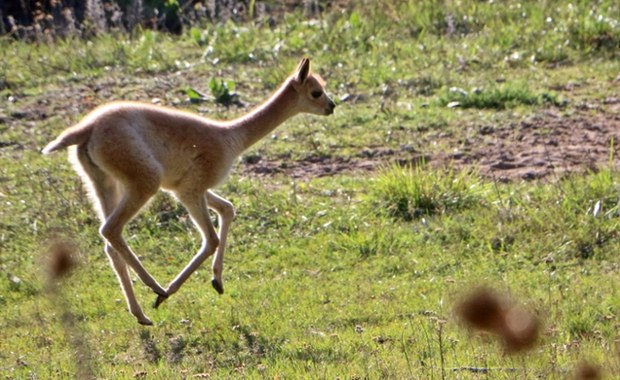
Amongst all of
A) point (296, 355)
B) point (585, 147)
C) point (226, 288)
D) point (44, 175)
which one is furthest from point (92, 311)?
point (585, 147)

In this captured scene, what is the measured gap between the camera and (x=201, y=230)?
839cm

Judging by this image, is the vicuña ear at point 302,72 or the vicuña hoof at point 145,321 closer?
the vicuña hoof at point 145,321

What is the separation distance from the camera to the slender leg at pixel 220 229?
8.31 metres

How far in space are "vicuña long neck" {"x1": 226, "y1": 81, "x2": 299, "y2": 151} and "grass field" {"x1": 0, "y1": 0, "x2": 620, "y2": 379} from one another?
3.25 ft

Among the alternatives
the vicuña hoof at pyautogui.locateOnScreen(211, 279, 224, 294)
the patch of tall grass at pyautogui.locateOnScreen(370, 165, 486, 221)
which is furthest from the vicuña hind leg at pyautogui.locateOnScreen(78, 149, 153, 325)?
the patch of tall grass at pyautogui.locateOnScreen(370, 165, 486, 221)

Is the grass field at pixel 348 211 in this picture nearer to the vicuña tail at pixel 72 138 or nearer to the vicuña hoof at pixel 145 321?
the vicuña hoof at pixel 145 321

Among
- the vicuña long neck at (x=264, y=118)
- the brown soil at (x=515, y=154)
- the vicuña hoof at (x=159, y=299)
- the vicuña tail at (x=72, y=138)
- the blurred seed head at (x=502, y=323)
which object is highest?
the blurred seed head at (x=502, y=323)

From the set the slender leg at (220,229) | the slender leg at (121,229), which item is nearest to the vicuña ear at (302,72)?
the slender leg at (220,229)

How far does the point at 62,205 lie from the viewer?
10094 millimetres

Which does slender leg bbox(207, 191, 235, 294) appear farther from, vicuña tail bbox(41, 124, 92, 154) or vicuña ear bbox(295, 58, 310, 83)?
vicuña tail bbox(41, 124, 92, 154)

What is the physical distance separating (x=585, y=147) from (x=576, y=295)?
351 centimetres

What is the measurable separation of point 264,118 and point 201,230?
1128 millimetres

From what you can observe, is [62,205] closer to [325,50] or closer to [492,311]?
[325,50]

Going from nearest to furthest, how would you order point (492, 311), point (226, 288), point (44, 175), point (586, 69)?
1. point (492, 311)
2. point (226, 288)
3. point (44, 175)
4. point (586, 69)
